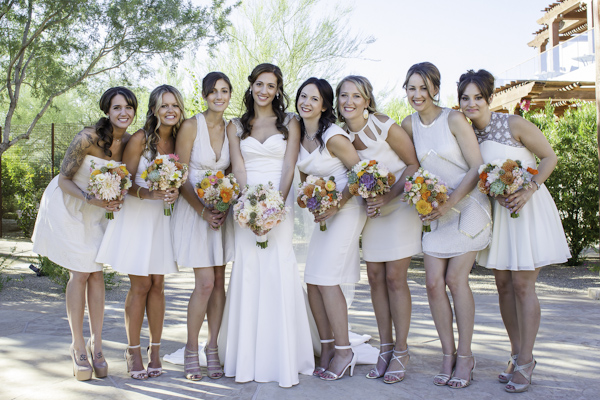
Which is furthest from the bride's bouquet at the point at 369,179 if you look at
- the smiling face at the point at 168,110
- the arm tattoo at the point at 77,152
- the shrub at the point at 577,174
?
the shrub at the point at 577,174

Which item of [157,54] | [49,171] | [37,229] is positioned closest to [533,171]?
[37,229]

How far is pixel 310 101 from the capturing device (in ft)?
15.8

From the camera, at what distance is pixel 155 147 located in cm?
479

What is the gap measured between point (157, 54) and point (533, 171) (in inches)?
445

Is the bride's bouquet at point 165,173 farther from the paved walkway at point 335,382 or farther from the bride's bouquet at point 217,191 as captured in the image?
the paved walkway at point 335,382

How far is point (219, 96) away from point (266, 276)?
1.60 meters

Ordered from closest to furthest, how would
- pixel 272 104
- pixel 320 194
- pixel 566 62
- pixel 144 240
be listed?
pixel 320 194 → pixel 144 240 → pixel 272 104 → pixel 566 62

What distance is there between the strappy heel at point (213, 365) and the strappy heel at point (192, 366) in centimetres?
9

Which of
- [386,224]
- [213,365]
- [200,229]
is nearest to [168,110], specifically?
[200,229]

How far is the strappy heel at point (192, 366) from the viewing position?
15.1 feet

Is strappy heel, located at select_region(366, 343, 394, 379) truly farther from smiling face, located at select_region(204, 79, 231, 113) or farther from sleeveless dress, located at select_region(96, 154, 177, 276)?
smiling face, located at select_region(204, 79, 231, 113)

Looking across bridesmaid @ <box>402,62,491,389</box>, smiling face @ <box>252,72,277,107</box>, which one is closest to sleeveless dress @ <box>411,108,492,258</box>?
bridesmaid @ <box>402,62,491,389</box>

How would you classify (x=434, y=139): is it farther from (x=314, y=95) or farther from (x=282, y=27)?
(x=282, y=27)

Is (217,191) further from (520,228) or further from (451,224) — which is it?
(520,228)
